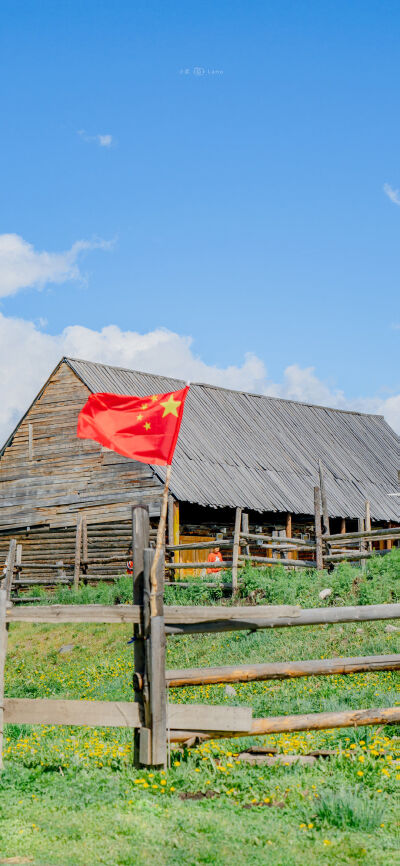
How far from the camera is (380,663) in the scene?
8.14 meters

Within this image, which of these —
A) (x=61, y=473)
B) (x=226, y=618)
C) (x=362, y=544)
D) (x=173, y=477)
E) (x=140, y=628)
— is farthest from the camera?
(x=61, y=473)

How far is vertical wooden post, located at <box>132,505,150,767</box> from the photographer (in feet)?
24.0

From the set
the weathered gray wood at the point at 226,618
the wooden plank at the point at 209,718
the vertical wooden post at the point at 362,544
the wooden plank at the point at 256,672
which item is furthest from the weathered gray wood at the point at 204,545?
the wooden plank at the point at 209,718

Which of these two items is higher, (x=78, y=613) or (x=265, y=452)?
(x=265, y=452)

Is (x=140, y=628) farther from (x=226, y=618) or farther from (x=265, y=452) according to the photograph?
(x=265, y=452)

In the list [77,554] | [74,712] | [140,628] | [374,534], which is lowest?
[74,712]

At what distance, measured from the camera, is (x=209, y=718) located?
7363 millimetres

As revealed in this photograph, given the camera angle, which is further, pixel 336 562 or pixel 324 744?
pixel 336 562

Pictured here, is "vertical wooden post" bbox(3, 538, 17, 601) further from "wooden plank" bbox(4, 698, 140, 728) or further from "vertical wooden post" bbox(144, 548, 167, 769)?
"vertical wooden post" bbox(144, 548, 167, 769)

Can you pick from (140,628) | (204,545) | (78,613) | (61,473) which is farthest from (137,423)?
(61,473)

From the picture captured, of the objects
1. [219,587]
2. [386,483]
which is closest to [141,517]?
[219,587]

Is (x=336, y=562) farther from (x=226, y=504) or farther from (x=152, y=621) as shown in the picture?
(x=152, y=621)

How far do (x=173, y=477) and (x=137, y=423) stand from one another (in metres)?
18.3

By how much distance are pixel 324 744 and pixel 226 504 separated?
62.9 ft
